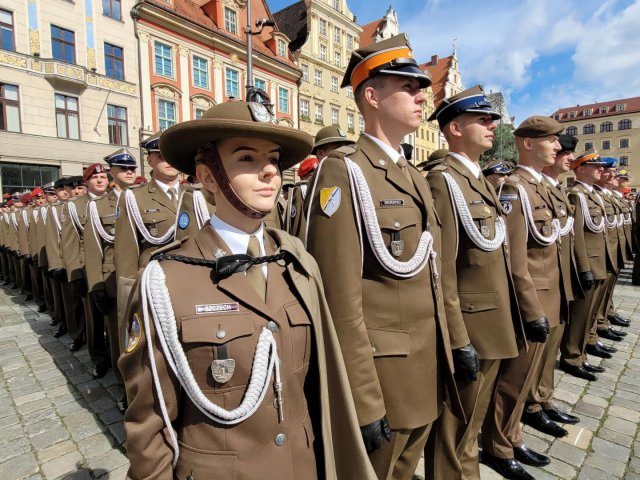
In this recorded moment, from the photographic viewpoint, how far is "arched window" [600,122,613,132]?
63625 mm

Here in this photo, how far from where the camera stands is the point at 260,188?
145 cm

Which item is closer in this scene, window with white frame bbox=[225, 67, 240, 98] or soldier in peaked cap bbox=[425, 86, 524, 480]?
soldier in peaked cap bbox=[425, 86, 524, 480]

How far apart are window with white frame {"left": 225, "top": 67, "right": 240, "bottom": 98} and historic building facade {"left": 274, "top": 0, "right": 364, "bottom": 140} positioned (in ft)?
21.6

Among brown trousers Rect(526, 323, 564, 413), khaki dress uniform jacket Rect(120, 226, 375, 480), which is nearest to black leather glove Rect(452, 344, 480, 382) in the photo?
khaki dress uniform jacket Rect(120, 226, 375, 480)

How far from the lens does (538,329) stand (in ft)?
9.32

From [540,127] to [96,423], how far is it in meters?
4.97

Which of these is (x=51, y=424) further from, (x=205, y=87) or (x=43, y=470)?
(x=205, y=87)

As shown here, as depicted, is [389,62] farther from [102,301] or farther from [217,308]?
[102,301]

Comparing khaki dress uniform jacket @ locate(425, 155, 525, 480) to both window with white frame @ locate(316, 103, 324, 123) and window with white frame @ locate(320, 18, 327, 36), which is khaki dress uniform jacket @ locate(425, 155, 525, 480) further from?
window with white frame @ locate(320, 18, 327, 36)

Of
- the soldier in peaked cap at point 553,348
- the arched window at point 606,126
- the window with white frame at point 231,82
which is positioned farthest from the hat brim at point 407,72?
the arched window at point 606,126

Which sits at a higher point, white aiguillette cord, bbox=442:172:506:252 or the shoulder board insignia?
the shoulder board insignia

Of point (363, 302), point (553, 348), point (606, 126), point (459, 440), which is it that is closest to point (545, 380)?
point (553, 348)

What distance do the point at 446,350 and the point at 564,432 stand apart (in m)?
2.38

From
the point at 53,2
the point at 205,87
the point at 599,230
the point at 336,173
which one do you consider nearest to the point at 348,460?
the point at 336,173
